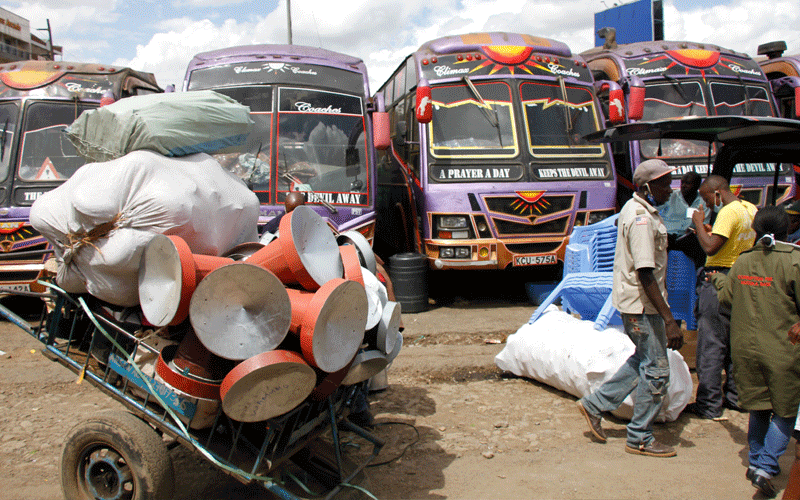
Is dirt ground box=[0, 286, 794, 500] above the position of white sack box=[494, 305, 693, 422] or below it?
below

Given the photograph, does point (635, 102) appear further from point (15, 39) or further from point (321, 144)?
point (15, 39)

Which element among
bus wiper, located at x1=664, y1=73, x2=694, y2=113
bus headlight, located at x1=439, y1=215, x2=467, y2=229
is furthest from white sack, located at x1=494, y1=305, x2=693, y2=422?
bus wiper, located at x1=664, y1=73, x2=694, y2=113

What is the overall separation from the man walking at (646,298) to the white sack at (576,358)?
315mm

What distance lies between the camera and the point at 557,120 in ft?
25.8

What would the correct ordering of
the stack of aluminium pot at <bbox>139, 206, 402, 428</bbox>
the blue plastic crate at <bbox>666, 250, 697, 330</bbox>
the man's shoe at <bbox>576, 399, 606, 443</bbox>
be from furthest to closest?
the blue plastic crate at <bbox>666, 250, 697, 330</bbox> < the man's shoe at <bbox>576, 399, 606, 443</bbox> < the stack of aluminium pot at <bbox>139, 206, 402, 428</bbox>

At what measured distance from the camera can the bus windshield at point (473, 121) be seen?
7566 mm

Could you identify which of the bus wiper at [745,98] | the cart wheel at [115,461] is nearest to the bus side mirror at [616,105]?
the bus wiper at [745,98]

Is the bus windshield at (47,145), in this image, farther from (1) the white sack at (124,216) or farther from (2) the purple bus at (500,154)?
(1) the white sack at (124,216)

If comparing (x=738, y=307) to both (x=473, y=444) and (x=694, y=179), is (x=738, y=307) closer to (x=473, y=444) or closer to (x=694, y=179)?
(x=473, y=444)

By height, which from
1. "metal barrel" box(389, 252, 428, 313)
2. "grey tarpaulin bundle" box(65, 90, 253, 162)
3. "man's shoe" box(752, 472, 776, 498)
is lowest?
"man's shoe" box(752, 472, 776, 498)

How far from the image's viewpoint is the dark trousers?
4.05 meters

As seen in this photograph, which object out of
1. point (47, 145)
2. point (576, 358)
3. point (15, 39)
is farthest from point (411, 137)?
point (15, 39)

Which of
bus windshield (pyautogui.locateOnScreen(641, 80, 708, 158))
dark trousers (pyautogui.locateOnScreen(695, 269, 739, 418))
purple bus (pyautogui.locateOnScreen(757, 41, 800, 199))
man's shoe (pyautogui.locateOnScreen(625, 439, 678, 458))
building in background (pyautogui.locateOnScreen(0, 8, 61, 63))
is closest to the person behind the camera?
man's shoe (pyautogui.locateOnScreen(625, 439, 678, 458))

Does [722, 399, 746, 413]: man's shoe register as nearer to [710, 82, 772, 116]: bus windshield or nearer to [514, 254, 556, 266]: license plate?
[514, 254, 556, 266]: license plate
